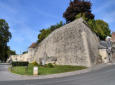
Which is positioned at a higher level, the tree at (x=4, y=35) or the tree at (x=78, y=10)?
the tree at (x=78, y=10)

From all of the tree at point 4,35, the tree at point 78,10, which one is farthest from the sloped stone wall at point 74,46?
the tree at point 4,35

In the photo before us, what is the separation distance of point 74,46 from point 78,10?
17.6 m

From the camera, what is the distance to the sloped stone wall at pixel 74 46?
77.1 feet

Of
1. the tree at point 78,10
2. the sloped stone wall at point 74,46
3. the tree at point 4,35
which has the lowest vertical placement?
the sloped stone wall at point 74,46

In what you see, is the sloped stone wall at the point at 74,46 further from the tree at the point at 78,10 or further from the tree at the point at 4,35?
the tree at the point at 4,35

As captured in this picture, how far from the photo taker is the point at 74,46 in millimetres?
25672

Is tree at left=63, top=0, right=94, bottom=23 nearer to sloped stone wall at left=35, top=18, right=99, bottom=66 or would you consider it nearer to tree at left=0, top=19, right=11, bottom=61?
sloped stone wall at left=35, top=18, right=99, bottom=66

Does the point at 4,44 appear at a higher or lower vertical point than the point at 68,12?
lower

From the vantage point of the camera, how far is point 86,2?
40.3 metres

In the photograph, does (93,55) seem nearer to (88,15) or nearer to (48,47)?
(48,47)

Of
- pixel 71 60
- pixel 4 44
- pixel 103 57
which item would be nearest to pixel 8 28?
pixel 4 44

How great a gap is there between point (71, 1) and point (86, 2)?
15.4 feet

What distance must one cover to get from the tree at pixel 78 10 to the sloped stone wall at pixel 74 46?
11.1 m

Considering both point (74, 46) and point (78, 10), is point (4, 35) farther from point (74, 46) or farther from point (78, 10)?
point (74, 46)
